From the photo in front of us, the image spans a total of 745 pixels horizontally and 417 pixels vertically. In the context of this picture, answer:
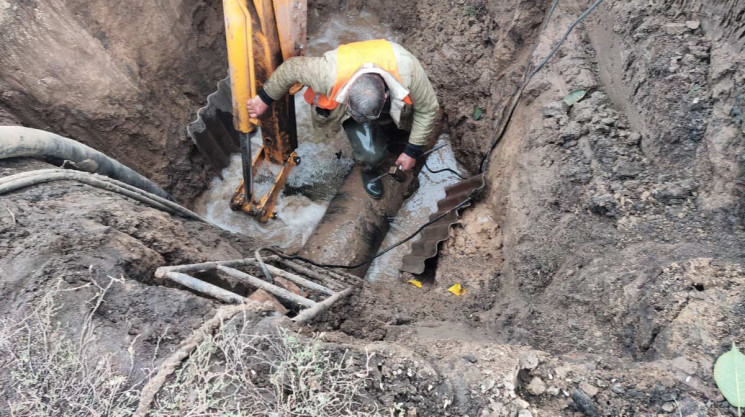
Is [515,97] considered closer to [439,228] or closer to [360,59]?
[439,228]

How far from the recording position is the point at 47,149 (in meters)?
2.53

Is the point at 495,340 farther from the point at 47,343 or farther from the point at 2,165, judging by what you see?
the point at 2,165

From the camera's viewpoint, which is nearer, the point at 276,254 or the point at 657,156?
the point at 657,156

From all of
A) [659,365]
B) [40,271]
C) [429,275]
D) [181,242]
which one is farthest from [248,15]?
[659,365]

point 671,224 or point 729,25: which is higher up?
point 729,25

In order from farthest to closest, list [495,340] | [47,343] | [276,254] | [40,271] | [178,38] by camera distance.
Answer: [178,38], [276,254], [495,340], [40,271], [47,343]

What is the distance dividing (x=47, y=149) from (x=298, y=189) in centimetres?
222

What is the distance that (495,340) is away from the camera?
238 cm

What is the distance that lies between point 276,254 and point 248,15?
1569 mm

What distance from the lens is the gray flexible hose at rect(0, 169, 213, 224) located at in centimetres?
215

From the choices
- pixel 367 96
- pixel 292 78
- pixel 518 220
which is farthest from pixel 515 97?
pixel 292 78

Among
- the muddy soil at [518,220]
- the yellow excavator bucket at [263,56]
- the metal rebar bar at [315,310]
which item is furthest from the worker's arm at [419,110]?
the metal rebar bar at [315,310]

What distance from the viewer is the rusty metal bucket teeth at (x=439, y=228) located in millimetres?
3562

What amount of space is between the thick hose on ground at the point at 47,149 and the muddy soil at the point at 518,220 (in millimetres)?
86
